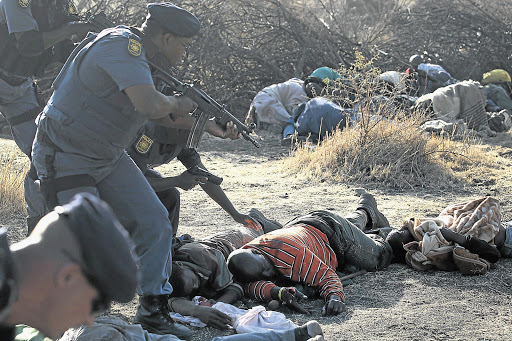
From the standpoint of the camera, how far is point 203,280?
11.9 feet

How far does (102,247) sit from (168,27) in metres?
1.97

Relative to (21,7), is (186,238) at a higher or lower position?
lower

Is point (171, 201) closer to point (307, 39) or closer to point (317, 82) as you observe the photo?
point (317, 82)

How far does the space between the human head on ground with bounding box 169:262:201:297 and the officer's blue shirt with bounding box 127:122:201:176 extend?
0.74m

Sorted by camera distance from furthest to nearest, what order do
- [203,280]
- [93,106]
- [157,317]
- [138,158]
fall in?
[138,158] → [203,280] → [157,317] → [93,106]

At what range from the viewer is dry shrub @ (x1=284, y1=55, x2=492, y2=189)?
7.17 m

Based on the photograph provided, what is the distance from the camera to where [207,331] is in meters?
3.36

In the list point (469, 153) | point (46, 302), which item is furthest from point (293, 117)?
point (46, 302)

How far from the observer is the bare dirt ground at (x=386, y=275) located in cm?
335

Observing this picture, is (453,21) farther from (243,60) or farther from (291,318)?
(291,318)

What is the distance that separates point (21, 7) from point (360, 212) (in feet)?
9.46

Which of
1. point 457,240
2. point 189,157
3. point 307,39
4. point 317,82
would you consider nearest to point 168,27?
point 189,157

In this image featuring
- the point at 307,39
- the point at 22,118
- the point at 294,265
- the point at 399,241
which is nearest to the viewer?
the point at 294,265

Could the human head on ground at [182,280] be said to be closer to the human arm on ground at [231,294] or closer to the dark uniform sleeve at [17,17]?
the human arm on ground at [231,294]
